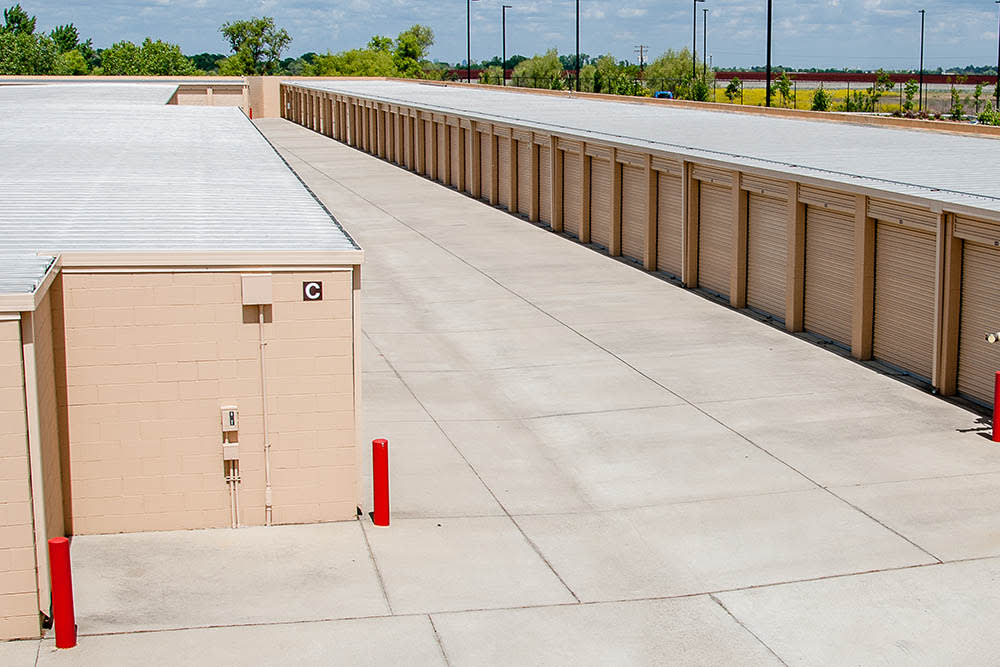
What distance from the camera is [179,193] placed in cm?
1775

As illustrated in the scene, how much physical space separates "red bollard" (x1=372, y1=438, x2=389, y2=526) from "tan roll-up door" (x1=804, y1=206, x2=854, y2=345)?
10546 mm

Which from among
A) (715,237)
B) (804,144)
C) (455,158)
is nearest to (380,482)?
(715,237)

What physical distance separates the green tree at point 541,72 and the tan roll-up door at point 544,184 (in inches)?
3370

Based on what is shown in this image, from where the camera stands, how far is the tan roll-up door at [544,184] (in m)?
36.3

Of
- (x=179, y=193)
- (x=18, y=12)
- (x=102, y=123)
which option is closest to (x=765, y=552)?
(x=179, y=193)

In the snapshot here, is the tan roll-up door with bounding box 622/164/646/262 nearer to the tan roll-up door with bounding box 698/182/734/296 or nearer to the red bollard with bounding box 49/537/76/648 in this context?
the tan roll-up door with bounding box 698/182/734/296

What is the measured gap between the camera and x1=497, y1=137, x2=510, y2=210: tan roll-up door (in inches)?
1576

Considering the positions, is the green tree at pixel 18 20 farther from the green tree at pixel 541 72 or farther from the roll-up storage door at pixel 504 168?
the roll-up storage door at pixel 504 168

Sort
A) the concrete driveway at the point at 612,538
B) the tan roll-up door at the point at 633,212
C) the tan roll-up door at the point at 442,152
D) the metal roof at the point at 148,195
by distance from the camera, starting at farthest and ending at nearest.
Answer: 1. the tan roll-up door at the point at 442,152
2. the tan roll-up door at the point at 633,212
3. the metal roof at the point at 148,195
4. the concrete driveway at the point at 612,538

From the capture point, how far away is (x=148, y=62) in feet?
461

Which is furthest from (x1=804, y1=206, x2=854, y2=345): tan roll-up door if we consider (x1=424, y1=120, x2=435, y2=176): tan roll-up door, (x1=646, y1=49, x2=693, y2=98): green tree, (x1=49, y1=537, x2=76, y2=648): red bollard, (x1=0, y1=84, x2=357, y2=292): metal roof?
(x1=646, y1=49, x2=693, y2=98): green tree

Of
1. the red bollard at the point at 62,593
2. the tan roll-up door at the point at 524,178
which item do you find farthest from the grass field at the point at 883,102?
the red bollard at the point at 62,593

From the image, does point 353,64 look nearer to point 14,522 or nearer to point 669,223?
point 669,223

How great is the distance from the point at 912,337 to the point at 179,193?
34.1ft
